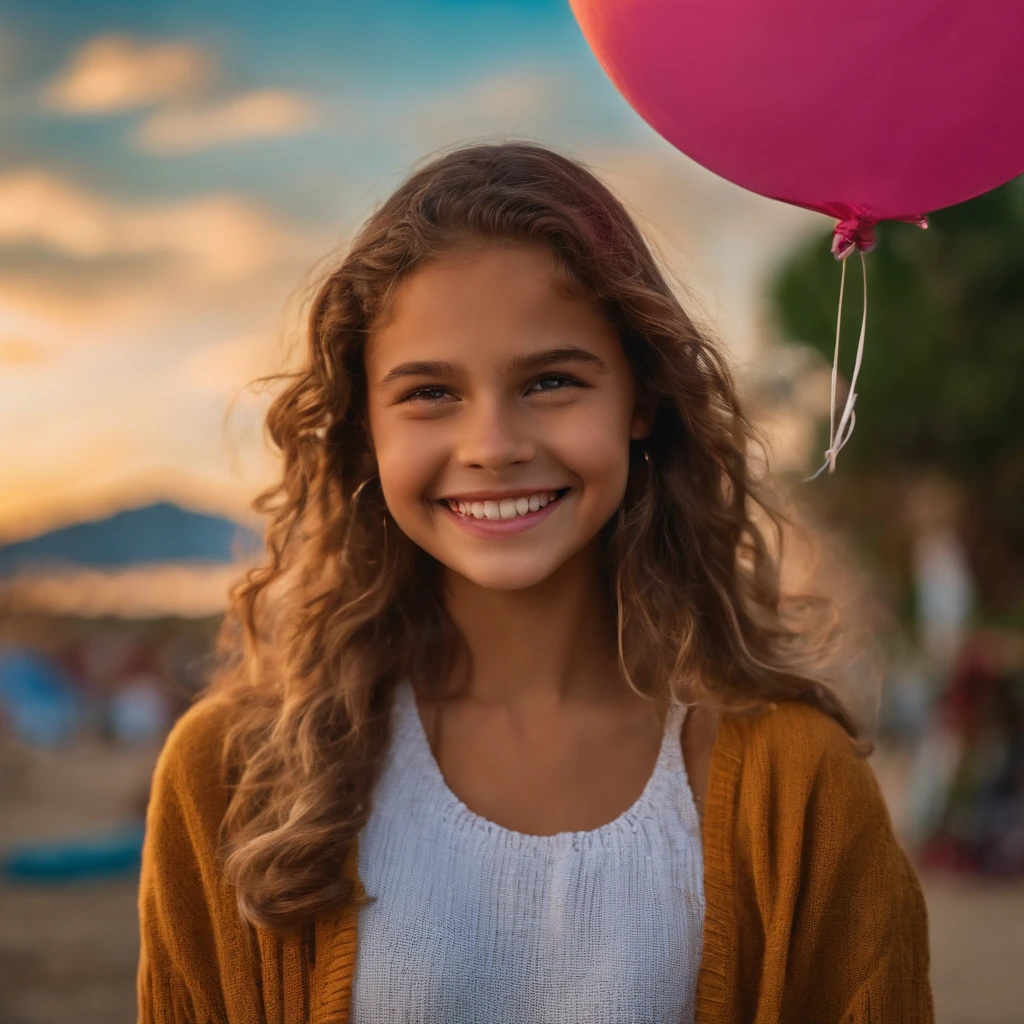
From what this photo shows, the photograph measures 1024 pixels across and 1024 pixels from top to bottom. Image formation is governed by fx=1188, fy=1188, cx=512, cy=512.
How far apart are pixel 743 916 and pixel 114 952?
519 centimetres

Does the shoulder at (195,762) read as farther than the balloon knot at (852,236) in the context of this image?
Yes

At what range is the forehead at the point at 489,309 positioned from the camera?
1855 millimetres

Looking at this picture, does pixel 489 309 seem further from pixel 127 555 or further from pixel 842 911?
pixel 127 555

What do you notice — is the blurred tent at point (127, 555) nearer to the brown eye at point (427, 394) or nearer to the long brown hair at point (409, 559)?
the long brown hair at point (409, 559)

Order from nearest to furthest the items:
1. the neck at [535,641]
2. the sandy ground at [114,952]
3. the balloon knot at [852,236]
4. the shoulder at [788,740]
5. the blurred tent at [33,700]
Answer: the balloon knot at [852,236] < the shoulder at [788,740] < the neck at [535,641] < the sandy ground at [114,952] < the blurred tent at [33,700]

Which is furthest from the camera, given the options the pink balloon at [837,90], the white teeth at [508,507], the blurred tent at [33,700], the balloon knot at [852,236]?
the blurred tent at [33,700]

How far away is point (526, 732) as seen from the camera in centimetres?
212

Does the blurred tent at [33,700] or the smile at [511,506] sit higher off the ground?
the smile at [511,506]

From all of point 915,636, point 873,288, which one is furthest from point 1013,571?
point 873,288

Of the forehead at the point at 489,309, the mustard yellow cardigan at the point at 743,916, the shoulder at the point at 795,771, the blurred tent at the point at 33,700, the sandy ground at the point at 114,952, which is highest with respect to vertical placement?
the forehead at the point at 489,309

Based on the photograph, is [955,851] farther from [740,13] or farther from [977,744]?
[740,13]

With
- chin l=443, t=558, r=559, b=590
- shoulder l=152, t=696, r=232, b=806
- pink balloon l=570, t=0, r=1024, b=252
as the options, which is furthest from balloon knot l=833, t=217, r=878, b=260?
shoulder l=152, t=696, r=232, b=806

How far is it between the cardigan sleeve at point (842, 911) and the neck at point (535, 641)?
0.39 meters

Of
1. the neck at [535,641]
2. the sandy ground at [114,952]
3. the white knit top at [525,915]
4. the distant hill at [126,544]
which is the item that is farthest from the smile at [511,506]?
the distant hill at [126,544]
